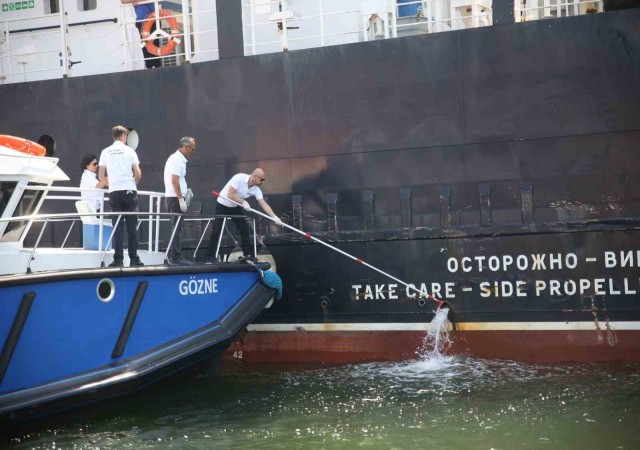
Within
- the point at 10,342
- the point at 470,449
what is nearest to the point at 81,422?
the point at 10,342

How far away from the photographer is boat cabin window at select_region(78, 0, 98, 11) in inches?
484

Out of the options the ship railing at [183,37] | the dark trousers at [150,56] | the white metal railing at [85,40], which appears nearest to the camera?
the ship railing at [183,37]

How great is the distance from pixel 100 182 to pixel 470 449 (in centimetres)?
468

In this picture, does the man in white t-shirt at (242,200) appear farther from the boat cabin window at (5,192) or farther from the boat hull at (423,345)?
the boat cabin window at (5,192)

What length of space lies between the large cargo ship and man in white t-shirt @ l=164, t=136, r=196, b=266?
40.7 inches

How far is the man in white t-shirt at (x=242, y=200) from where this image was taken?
995 centimetres

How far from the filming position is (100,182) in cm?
976

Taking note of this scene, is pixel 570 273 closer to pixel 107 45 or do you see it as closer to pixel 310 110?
pixel 310 110

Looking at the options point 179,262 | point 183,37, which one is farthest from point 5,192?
point 183,37

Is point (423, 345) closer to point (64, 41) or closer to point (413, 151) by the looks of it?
point (413, 151)

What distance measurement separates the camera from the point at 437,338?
385 inches

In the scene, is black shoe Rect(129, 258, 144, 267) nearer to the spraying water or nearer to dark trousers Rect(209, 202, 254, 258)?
dark trousers Rect(209, 202, 254, 258)

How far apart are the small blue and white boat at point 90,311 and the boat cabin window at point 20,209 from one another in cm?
1

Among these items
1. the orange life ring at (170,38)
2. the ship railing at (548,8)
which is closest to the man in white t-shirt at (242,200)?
the orange life ring at (170,38)
